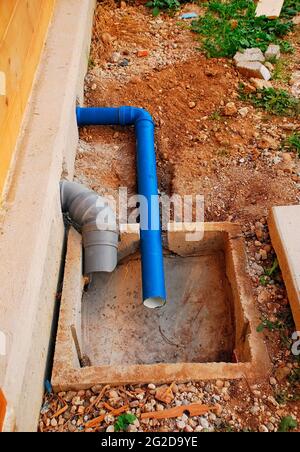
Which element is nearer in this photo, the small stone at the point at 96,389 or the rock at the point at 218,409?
the rock at the point at 218,409

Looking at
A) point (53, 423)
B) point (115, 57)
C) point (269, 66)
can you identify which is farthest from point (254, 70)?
point (53, 423)

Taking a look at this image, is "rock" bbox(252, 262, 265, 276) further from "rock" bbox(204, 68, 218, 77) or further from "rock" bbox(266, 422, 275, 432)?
"rock" bbox(204, 68, 218, 77)

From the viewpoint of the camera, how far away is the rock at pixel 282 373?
98.3 inches

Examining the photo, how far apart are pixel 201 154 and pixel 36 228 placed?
1742mm

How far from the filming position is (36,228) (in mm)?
2553

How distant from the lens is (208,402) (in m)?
2.42

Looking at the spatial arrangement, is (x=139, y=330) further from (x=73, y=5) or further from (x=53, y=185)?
(x=73, y=5)

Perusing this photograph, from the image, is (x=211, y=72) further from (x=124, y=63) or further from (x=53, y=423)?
(x=53, y=423)

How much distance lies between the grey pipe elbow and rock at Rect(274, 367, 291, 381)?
4.18 ft

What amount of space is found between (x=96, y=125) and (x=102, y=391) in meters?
2.43

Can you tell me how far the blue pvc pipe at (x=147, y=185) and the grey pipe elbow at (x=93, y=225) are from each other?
0.75ft

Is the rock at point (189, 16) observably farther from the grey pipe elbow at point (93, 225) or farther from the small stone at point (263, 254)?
the small stone at point (263, 254)

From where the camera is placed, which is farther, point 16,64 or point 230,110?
point 230,110

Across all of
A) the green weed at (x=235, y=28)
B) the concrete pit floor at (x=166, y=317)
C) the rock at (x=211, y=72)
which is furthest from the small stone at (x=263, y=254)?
the green weed at (x=235, y=28)
